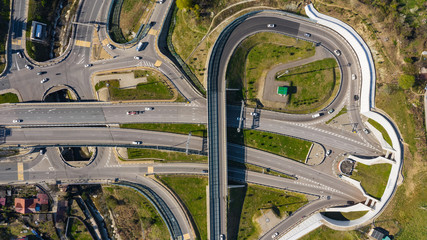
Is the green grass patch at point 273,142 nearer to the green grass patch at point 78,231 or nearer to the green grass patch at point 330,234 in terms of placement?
the green grass patch at point 330,234

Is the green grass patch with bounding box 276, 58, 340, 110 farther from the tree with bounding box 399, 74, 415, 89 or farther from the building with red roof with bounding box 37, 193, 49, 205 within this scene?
the building with red roof with bounding box 37, 193, 49, 205

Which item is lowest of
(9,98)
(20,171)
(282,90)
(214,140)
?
(214,140)

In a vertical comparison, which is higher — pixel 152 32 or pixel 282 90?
pixel 152 32

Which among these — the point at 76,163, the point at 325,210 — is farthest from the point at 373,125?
the point at 76,163

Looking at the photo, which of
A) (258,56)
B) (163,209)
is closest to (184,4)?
(258,56)

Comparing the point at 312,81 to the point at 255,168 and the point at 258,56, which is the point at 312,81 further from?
the point at 255,168

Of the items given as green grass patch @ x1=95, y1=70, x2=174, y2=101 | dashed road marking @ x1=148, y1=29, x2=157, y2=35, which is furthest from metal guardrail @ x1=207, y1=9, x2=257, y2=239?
dashed road marking @ x1=148, y1=29, x2=157, y2=35
